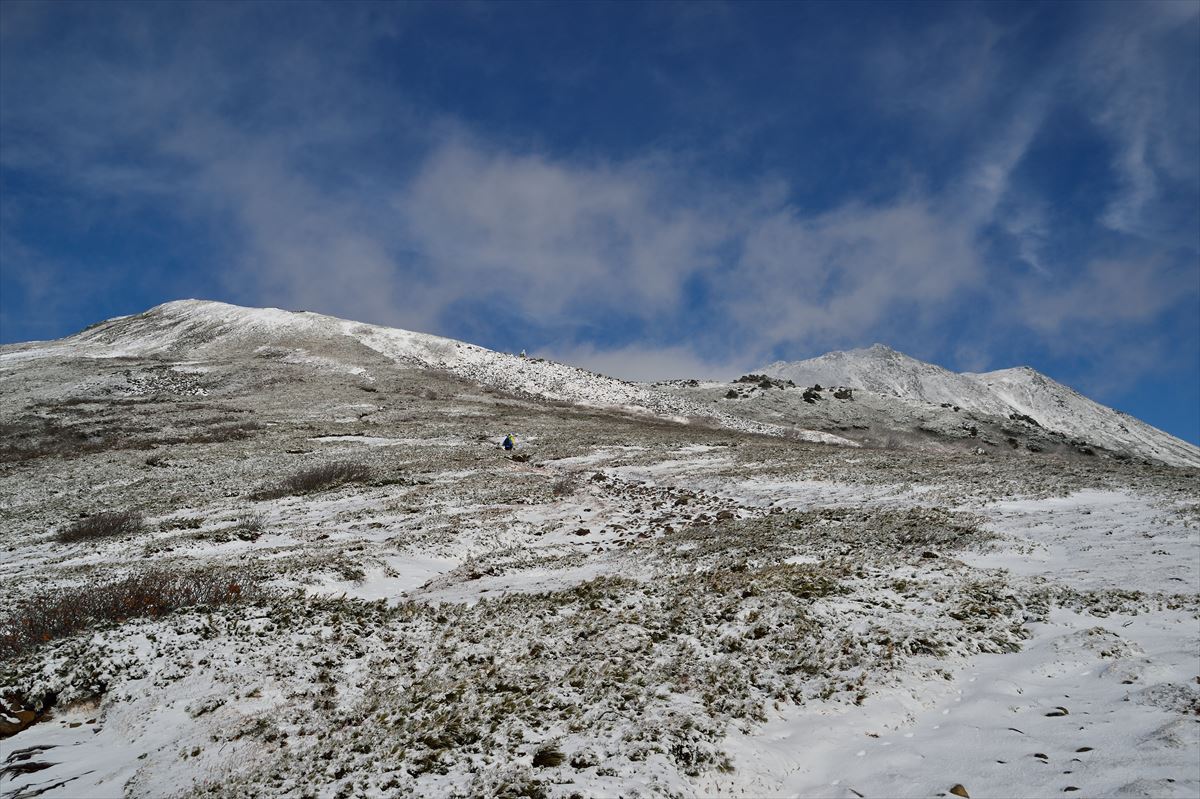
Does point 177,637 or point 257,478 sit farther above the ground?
point 257,478

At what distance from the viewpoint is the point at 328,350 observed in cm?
9775

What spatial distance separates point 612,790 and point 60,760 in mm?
8185

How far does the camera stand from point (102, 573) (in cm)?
1884

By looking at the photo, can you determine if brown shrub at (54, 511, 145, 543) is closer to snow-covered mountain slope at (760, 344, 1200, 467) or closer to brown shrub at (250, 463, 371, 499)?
brown shrub at (250, 463, 371, 499)

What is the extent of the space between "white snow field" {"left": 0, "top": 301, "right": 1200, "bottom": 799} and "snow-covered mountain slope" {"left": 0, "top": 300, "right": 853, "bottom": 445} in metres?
55.6

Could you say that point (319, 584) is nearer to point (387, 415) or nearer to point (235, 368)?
point (387, 415)

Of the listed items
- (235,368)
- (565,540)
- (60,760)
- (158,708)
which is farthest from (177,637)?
(235,368)

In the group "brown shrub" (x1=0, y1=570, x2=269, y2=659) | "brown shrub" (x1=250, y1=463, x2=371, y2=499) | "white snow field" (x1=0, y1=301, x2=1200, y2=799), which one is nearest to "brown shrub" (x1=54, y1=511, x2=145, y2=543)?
"white snow field" (x1=0, y1=301, x2=1200, y2=799)

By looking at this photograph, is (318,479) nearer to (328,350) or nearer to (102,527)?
(102,527)

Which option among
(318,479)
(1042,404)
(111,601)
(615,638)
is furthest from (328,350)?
(1042,404)

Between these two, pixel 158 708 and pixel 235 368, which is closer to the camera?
pixel 158 708

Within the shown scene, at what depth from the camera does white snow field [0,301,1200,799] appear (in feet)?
27.4

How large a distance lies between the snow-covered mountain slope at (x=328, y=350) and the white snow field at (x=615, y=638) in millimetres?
55570

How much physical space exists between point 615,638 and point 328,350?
9651 centimetres
